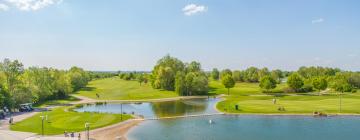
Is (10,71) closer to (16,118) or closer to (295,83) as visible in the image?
(16,118)

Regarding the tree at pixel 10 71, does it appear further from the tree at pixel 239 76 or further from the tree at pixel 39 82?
the tree at pixel 239 76

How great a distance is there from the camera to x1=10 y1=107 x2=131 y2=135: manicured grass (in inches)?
1998

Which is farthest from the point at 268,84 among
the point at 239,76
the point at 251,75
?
the point at 239,76

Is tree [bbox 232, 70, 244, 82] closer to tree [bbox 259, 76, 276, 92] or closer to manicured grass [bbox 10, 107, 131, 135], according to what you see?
tree [bbox 259, 76, 276, 92]

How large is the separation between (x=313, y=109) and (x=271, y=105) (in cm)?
1011

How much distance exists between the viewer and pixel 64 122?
187 feet

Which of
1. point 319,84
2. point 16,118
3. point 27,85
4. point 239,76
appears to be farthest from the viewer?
point 239,76

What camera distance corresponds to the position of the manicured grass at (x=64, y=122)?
167 ft

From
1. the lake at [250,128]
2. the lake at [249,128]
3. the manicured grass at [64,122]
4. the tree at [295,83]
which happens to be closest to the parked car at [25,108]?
the manicured grass at [64,122]

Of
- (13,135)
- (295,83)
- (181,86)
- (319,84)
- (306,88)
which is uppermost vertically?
(295,83)

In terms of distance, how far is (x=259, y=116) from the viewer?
66688 millimetres

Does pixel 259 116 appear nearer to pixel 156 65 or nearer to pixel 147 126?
pixel 147 126

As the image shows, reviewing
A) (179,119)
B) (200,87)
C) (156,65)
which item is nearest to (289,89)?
(200,87)

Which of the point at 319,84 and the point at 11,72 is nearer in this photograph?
the point at 11,72
